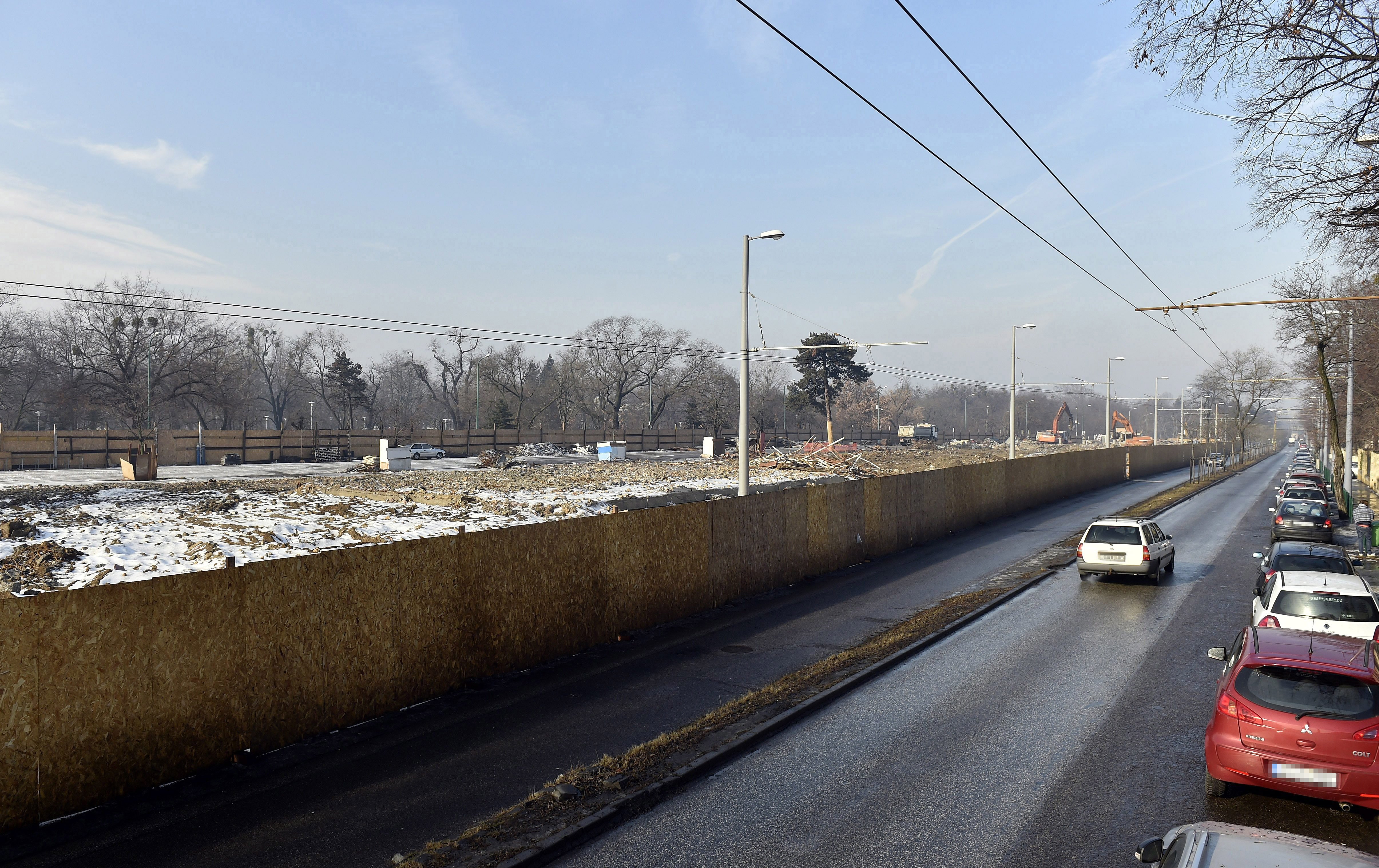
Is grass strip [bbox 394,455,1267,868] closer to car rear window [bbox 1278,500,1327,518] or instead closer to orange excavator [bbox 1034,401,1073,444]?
car rear window [bbox 1278,500,1327,518]

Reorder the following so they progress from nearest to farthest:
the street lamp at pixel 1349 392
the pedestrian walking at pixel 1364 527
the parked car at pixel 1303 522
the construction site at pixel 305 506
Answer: the construction site at pixel 305 506 < the pedestrian walking at pixel 1364 527 < the parked car at pixel 1303 522 < the street lamp at pixel 1349 392

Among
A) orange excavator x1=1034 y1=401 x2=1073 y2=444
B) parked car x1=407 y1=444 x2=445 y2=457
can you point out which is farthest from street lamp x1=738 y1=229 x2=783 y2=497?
orange excavator x1=1034 y1=401 x2=1073 y2=444

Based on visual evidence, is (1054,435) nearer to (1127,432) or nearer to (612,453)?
(1127,432)

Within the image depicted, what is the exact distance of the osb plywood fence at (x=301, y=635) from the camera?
23.0 feet

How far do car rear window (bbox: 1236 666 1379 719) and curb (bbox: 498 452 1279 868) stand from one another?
4728 mm

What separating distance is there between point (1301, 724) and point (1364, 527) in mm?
22385

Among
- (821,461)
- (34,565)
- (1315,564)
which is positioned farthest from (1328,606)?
(821,461)

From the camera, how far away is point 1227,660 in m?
8.87

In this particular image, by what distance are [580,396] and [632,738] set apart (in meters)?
97.5

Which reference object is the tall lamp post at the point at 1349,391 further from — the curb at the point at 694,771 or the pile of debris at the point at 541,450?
the pile of debris at the point at 541,450

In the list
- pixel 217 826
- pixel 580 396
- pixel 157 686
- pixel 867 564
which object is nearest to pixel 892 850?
pixel 217 826

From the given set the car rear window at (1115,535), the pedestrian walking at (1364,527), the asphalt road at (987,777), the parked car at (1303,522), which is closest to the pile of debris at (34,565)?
the asphalt road at (987,777)

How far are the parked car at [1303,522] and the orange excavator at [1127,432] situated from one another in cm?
6482

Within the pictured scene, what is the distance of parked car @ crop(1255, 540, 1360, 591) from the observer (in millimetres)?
15195
